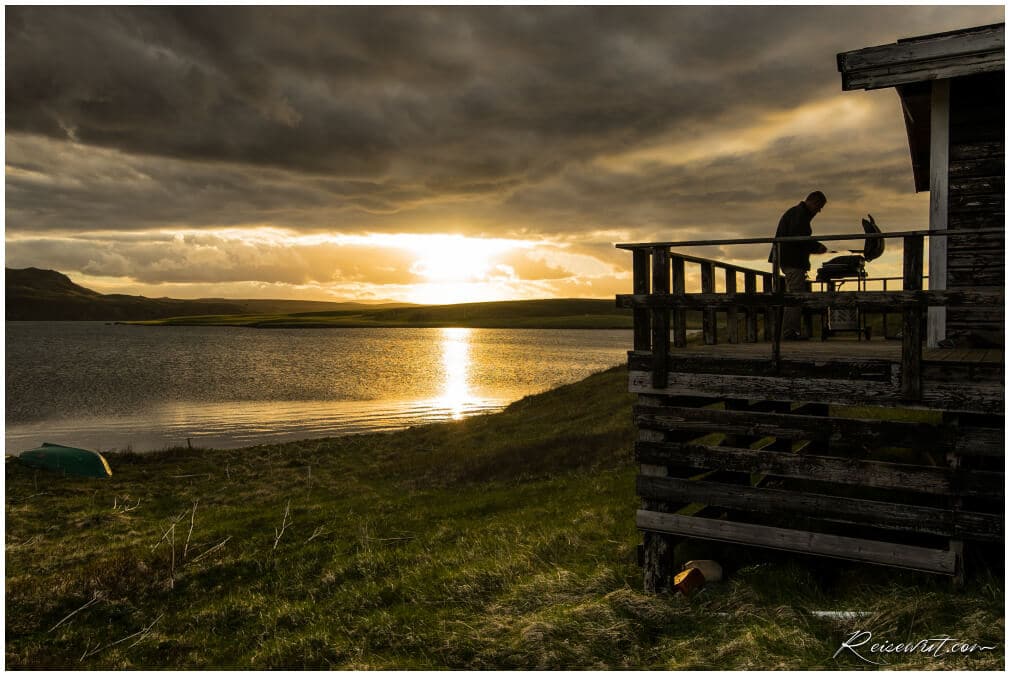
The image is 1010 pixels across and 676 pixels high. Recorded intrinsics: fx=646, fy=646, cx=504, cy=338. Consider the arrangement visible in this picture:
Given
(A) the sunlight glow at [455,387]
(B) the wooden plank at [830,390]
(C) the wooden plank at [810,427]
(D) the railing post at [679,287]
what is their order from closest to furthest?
(B) the wooden plank at [830,390]
(C) the wooden plank at [810,427]
(D) the railing post at [679,287]
(A) the sunlight glow at [455,387]

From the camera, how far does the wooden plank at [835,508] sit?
7.66 m

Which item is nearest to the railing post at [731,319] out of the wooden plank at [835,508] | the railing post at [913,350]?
the wooden plank at [835,508]

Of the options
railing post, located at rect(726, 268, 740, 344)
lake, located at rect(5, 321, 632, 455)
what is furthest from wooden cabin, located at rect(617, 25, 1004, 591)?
lake, located at rect(5, 321, 632, 455)

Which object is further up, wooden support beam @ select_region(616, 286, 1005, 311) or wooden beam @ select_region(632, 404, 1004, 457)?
wooden support beam @ select_region(616, 286, 1005, 311)

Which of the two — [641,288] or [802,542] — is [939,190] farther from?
[802,542]

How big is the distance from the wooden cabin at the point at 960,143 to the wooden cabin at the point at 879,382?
0.02 meters

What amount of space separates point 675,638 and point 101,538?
15.0m

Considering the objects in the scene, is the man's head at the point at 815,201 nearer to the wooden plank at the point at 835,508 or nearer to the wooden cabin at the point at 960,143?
the wooden cabin at the point at 960,143

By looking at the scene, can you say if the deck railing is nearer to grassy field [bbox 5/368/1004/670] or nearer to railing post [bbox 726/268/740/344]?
railing post [bbox 726/268/740/344]

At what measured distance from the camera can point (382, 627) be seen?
31.6 feet

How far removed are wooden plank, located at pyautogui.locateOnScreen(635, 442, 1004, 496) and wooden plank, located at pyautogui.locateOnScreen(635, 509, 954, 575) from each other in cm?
75

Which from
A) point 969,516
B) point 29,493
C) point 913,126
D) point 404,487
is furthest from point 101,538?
point 913,126

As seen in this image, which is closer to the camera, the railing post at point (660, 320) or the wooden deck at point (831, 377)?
the wooden deck at point (831, 377)

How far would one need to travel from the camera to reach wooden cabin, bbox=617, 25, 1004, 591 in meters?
7.66
